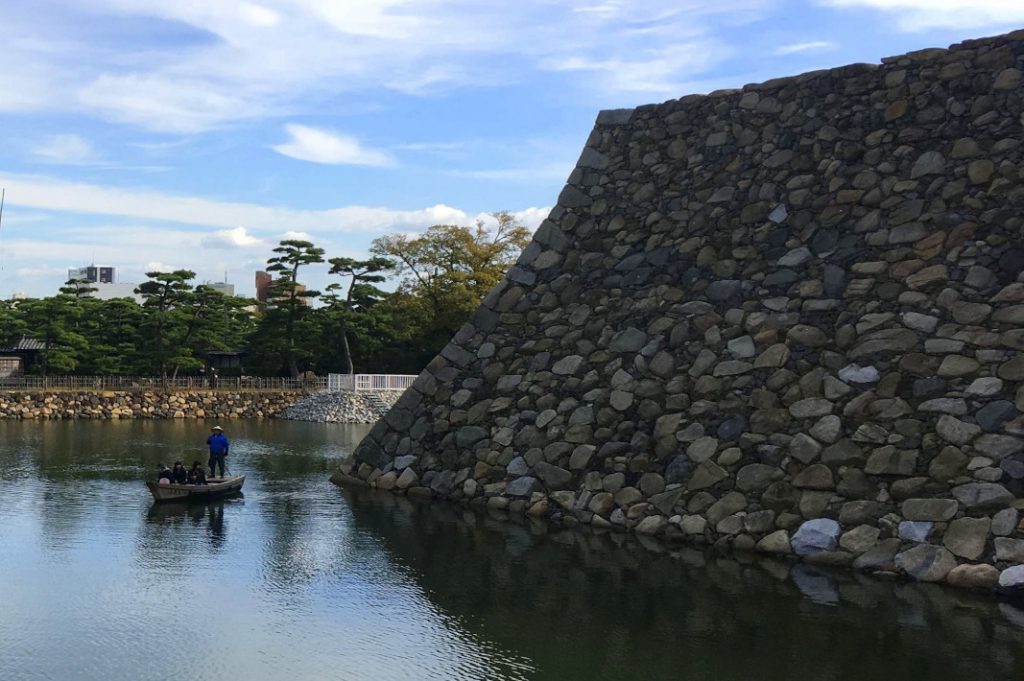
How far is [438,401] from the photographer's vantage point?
19328mm

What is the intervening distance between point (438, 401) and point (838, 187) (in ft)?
28.6

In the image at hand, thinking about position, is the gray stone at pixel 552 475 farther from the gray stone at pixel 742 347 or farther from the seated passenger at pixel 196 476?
the seated passenger at pixel 196 476

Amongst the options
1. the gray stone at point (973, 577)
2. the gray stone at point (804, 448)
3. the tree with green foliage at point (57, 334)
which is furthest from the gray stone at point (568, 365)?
the tree with green foliage at point (57, 334)

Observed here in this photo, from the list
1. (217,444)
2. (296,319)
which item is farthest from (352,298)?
(217,444)

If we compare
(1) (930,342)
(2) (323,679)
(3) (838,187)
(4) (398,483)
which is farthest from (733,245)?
(2) (323,679)

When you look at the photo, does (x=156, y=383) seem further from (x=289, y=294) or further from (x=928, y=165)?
(x=928, y=165)

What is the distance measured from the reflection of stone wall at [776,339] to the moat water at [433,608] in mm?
944

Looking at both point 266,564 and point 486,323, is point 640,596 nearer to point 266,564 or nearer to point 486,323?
point 266,564

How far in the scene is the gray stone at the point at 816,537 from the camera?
12945 millimetres

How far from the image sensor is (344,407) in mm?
53312

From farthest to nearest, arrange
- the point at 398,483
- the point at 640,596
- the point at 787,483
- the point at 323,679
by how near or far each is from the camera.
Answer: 1. the point at 398,483
2. the point at 787,483
3. the point at 640,596
4. the point at 323,679

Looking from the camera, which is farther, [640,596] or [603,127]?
[603,127]

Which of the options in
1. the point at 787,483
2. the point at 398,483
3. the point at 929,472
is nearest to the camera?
the point at 929,472

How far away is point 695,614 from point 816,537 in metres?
3.08
